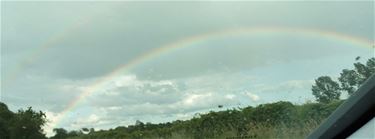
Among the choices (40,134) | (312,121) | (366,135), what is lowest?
(366,135)

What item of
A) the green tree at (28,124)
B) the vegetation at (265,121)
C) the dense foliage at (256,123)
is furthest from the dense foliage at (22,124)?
the dense foliage at (256,123)

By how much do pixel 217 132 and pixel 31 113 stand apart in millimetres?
15571

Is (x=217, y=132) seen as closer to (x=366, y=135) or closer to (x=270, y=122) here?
(x=270, y=122)

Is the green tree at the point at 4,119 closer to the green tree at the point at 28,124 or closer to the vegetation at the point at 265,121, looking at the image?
the green tree at the point at 28,124

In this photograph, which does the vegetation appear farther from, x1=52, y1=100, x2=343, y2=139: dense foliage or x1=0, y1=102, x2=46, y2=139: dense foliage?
x1=0, y1=102, x2=46, y2=139: dense foliage

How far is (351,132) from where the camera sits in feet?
5.89

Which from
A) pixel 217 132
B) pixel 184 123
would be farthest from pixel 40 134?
pixel 217 132

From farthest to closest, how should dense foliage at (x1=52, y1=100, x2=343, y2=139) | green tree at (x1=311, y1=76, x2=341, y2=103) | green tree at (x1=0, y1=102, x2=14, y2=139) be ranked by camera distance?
green tree at (x1=0, y1=102, x2=14, y2=139) → dense foliage at (x1=52, y1=100, x2=343, y2=139) → green tree at (x1=311, y1=76, x2=341, y2=103)

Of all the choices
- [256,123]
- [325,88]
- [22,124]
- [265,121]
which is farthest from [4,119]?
[325,88]

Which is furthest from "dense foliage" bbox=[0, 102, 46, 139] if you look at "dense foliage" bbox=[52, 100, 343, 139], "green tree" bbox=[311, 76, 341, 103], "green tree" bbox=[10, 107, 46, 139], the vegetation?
"green tree" bbox=[311, 76, 341, 103]

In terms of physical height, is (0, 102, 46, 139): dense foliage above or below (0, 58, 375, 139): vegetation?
above

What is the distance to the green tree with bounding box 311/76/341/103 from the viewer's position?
352 inches

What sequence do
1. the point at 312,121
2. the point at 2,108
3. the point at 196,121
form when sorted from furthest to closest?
1. the point at 2,108
2. the point at 196,121
3. the point at 312,121

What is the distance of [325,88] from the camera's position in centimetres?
1148
